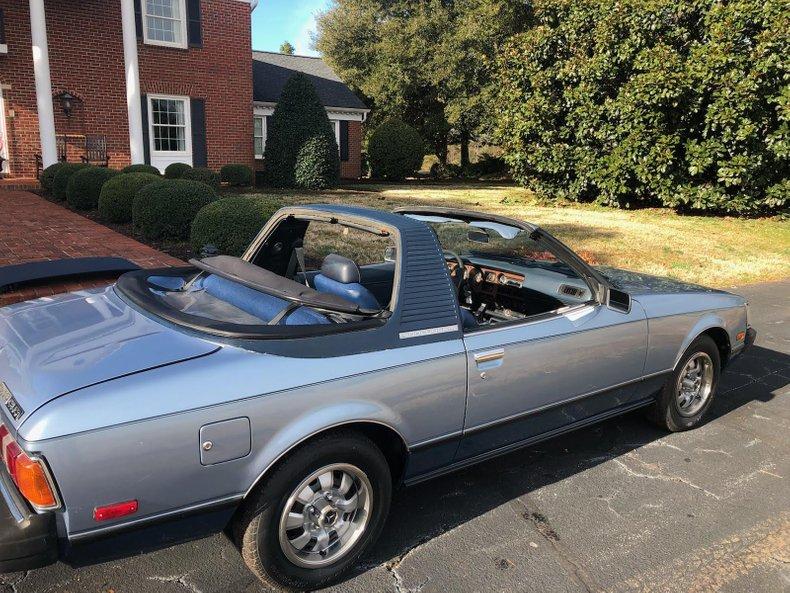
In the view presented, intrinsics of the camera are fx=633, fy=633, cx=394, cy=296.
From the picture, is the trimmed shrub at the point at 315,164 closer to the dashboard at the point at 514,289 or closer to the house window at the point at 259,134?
the house window at the point at 259,134

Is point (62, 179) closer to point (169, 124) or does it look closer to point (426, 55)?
point (169, 124)

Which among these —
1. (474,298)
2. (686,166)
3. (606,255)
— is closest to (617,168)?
(686,166)

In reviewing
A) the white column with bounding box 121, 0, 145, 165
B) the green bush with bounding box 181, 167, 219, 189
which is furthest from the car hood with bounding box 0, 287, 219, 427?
the white column with bounding box 121, 0, 145, 165

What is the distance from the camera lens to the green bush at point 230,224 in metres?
6.95

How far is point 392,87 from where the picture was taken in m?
27.9

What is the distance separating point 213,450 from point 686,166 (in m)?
14.5

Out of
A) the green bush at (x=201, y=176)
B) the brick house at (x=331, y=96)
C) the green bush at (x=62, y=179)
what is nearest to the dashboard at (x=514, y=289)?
the green bush at (x=62, y=179)

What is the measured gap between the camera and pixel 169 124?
17797mm

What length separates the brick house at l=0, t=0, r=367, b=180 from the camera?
50.2ft

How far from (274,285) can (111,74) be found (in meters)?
16.6

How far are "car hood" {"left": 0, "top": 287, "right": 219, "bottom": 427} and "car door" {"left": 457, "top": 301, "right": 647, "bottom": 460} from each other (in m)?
1.19

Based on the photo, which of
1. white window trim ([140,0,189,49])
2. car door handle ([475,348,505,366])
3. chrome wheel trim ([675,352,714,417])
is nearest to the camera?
car door handle ([475,348,505,366])

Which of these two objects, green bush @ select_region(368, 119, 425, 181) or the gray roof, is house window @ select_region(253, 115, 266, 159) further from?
green bush @ select_region(368, 119, 425, 181)

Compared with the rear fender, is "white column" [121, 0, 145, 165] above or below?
above
